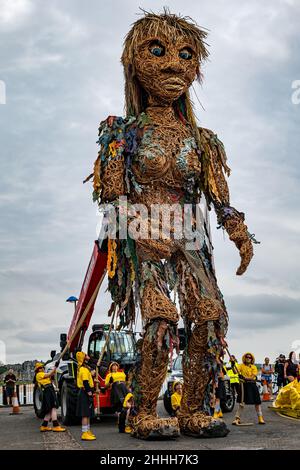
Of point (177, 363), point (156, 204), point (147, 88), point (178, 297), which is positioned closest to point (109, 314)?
point (178, 297)

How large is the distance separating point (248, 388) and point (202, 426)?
301 cm

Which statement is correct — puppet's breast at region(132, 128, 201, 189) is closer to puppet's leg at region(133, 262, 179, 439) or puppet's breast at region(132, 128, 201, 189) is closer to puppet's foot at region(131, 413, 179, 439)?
puppet's leg at region(133, 262, 179, 439)

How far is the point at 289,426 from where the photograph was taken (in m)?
9.02

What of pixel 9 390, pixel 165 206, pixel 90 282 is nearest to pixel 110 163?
pixel 165 206

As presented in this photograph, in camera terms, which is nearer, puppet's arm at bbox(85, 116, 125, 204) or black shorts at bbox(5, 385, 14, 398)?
puppet's arm at bbox(85, 116, 125, 204)

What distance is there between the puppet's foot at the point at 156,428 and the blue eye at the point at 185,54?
A: 3952mm

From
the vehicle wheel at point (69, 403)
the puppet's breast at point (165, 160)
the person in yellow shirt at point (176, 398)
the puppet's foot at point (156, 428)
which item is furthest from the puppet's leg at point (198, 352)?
the vehicle wheel at point (69, 403)

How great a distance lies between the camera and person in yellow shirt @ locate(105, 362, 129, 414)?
32.7ft

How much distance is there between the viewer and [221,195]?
762 cm

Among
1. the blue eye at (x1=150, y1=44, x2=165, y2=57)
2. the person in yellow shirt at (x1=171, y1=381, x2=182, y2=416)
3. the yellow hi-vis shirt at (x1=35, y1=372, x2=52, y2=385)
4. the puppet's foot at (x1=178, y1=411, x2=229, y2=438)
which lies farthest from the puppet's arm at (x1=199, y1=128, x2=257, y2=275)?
the yellow hi-vis shirt at (x1=35, y1=372, x2=52, y2=385)

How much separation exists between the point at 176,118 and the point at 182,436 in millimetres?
3600

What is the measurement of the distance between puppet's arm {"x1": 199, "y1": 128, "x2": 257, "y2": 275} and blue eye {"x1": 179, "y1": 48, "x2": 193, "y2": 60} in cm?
85

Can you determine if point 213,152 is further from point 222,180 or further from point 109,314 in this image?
point 109,314

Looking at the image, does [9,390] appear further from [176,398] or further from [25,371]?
[25,371]
